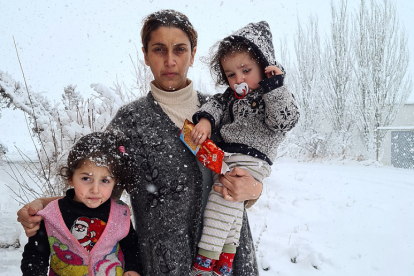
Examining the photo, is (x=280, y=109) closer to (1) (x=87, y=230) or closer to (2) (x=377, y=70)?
(1) (x=87, y=230)

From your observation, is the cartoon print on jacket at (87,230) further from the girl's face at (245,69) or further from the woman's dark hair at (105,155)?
the girl's face at (245,69)

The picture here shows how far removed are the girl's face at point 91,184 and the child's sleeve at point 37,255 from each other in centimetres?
23

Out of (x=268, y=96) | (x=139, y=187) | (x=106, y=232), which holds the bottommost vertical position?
(x=106, y=232)

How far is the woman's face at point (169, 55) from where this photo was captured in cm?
162

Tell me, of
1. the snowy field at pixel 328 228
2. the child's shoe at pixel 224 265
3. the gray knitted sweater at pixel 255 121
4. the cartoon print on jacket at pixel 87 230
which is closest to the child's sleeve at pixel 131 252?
the cartoon print on jacket at pixel 87 230

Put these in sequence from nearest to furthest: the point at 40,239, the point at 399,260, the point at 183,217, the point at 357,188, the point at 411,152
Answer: the point at 40,239, the point at 183,217, the point at 399,260, the point at 357,188, the point at 411,152

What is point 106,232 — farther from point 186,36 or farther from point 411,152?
point 411,152

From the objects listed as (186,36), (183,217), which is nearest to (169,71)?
(186,36)

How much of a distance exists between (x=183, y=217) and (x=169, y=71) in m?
0.79

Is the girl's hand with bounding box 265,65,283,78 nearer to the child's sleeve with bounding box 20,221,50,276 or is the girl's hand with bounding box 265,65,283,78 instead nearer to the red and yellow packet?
the red and yellow packet

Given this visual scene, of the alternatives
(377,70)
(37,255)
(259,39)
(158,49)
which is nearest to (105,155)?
(37,255)

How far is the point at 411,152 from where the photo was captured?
13500 millimetres

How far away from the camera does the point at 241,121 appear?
68.5 inches

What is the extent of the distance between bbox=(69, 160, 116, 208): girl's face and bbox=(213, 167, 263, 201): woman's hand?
57 cm
